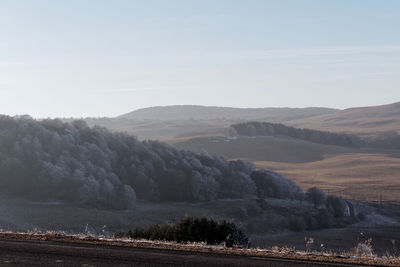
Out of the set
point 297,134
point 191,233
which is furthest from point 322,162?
point 191,233

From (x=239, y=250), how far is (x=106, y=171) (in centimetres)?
3853

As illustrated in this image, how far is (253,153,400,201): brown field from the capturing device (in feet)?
213

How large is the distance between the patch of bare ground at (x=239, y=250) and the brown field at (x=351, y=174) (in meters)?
48.0

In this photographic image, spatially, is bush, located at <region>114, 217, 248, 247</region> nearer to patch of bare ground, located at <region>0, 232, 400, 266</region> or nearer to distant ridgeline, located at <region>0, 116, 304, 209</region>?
patch of bare ground, located at <region>0, 232, 400, 266</region>

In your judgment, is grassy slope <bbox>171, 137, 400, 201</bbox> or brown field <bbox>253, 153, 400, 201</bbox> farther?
grassy slope <bbox>171, 137, 400, 201</bbox>

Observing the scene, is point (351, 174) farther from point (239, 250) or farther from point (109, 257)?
point (109, 257)

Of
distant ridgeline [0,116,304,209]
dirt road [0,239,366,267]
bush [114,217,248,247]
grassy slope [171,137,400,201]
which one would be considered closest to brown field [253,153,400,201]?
grassy slope [171,137,400,201]

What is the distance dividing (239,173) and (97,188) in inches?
610

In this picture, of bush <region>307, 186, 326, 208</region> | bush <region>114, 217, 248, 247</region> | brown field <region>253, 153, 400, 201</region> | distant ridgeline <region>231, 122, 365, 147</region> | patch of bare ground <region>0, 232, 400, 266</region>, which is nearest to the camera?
patch of bare ground <region>0, 232, 400, 266</region>

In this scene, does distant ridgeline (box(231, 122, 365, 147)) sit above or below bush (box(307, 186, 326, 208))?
above

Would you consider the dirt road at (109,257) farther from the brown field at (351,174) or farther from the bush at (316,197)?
the brown field at (351,174)

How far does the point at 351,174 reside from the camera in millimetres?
87188

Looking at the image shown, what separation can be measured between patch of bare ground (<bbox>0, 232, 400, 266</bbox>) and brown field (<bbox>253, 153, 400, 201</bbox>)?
47962mm

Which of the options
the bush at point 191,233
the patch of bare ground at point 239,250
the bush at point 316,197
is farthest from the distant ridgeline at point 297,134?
the patch of bare ground at point 239,250
